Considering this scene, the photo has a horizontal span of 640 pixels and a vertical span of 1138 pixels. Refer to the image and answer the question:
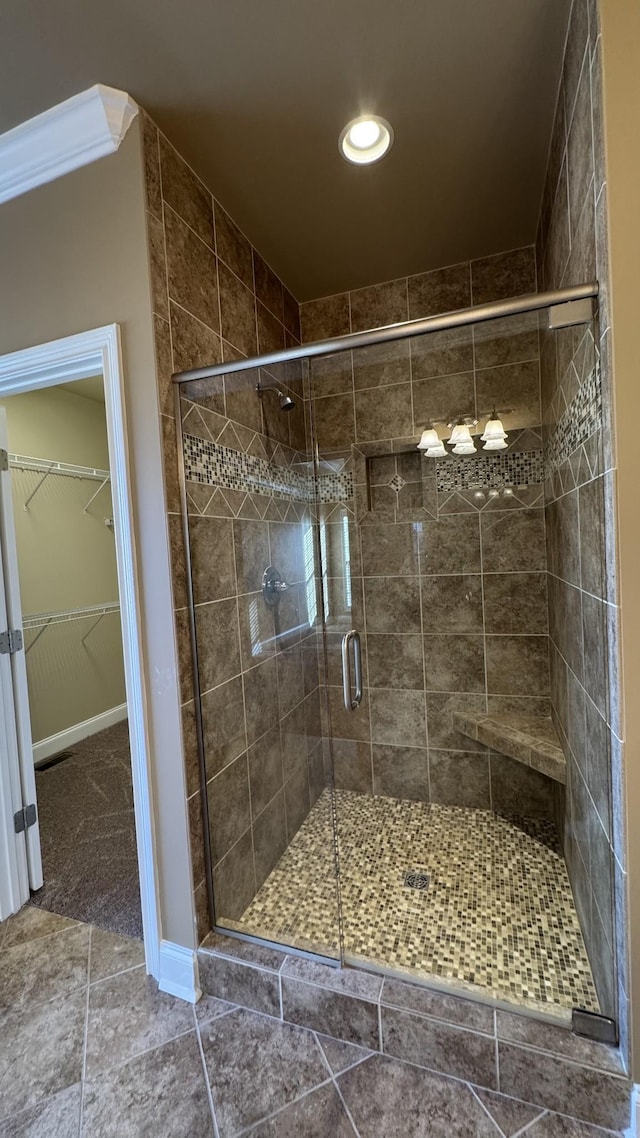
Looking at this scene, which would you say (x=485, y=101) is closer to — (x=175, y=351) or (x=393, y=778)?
(x=175, y=351)

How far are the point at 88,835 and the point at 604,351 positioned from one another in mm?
2962

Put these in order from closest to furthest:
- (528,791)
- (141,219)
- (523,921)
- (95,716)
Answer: (141,219) → (523,921) → (528,791) → (95,716)

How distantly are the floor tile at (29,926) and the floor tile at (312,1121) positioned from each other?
1087 mm

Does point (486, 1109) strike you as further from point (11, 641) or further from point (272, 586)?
point (11, 641)

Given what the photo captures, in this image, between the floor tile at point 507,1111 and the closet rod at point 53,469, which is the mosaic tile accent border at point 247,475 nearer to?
the floor tile at point 507,1111

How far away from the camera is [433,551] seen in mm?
2361

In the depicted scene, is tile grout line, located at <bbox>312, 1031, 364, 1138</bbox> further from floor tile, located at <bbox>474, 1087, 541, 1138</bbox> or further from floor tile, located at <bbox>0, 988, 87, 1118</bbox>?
floor tile, located at <bbox>0, 988, 87, 1118</bbox>

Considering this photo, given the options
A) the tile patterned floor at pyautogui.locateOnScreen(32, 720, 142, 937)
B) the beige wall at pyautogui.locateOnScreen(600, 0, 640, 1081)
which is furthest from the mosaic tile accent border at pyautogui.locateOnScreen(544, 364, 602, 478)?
the tile patterned floor at pyautogui.locateOnScreen(32, 720, 142, 937)

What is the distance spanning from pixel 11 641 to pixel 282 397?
4.97ft

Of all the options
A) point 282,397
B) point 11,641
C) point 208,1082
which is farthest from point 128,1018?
point 282,397

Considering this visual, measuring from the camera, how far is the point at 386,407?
93.0 inches

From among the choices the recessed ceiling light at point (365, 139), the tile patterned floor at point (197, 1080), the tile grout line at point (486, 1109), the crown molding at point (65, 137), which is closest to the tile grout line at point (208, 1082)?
the tile patterned floor at point (197, 1080)

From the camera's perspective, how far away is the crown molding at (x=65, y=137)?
130cm

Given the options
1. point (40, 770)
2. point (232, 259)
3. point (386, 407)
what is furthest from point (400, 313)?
point (40, 770)
